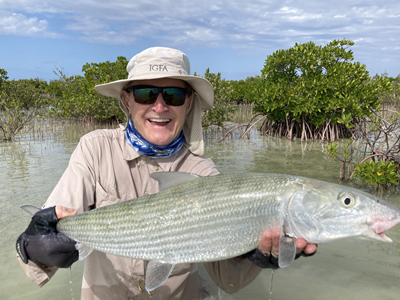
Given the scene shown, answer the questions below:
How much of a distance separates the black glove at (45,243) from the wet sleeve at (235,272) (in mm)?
1194

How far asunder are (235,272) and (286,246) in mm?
782

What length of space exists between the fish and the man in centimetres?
40

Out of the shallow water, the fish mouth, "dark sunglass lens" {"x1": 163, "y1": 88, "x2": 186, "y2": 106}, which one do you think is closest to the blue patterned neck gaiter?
"dark sunglass lens" {"x1": 163, "y1": 88, "x2": 186, "y2": 106}

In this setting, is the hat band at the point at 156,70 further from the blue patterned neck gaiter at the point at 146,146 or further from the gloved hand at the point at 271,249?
the gloved hand at the point at 271,249

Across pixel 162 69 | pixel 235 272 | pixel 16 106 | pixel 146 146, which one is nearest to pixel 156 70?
pixel 162 69

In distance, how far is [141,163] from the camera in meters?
2.85

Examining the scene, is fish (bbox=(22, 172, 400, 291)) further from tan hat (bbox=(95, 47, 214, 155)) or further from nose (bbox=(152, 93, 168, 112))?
tan hat (bbox=(95, 47, 214, 155))

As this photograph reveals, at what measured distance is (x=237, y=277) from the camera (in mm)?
2617

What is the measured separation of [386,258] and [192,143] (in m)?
Result: 3.40

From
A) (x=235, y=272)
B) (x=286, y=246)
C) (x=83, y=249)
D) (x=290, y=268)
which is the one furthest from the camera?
(x=290, y=268)

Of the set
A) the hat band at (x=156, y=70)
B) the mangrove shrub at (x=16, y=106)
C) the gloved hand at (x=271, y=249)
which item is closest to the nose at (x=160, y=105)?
the hat band at (x=156, y=70)

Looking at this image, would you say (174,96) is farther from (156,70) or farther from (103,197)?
(103,197)

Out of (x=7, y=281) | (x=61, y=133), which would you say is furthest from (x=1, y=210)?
(x=61, y=133)

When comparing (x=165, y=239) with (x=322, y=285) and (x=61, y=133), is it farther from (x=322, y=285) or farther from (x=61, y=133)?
(x=61, y=133)
